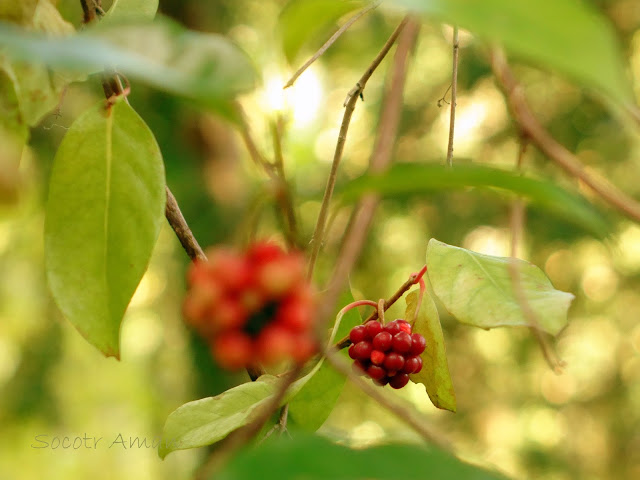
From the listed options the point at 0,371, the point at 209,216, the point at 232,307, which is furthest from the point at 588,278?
the point at 232,307

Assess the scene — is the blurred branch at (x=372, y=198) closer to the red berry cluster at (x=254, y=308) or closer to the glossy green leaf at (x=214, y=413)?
the red berry cluster at (x=254, y=308)

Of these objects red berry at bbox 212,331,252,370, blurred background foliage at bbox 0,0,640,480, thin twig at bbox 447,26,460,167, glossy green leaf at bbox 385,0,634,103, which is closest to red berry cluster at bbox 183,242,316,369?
red berry at bbox 212,331,252,370

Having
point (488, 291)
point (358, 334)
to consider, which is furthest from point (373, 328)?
point (488, 291)

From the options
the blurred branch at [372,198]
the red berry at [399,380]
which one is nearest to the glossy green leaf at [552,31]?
the blurred branch at [372,198]

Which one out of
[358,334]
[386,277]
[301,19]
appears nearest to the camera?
[301,19]

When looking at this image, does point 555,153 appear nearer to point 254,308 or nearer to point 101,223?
point 254,308

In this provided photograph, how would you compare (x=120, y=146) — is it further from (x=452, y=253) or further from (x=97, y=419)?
(x=97, y=419)
